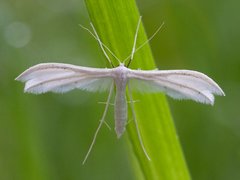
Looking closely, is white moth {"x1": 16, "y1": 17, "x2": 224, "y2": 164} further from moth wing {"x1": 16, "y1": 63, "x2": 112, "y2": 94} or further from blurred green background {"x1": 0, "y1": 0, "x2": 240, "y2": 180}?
blurred green background {"x1": 0, "y1": 0, "x2": 240, "y2": 180}

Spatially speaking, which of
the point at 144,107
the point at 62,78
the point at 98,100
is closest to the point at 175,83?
the point at 144,107

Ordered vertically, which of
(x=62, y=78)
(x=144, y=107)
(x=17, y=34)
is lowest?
(x=144, y=107)

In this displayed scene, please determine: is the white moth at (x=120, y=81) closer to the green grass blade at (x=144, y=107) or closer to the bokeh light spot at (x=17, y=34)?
the green grass blade at (x=144, y=107)

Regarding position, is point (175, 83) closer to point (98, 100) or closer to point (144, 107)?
point (144, 107)

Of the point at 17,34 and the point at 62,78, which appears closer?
the point at 62,78

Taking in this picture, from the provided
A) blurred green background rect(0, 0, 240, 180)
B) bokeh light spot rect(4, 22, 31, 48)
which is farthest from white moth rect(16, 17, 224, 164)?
bokeh light spot rect(4, 22, 31, 48)

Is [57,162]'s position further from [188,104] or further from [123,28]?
[123,28]
